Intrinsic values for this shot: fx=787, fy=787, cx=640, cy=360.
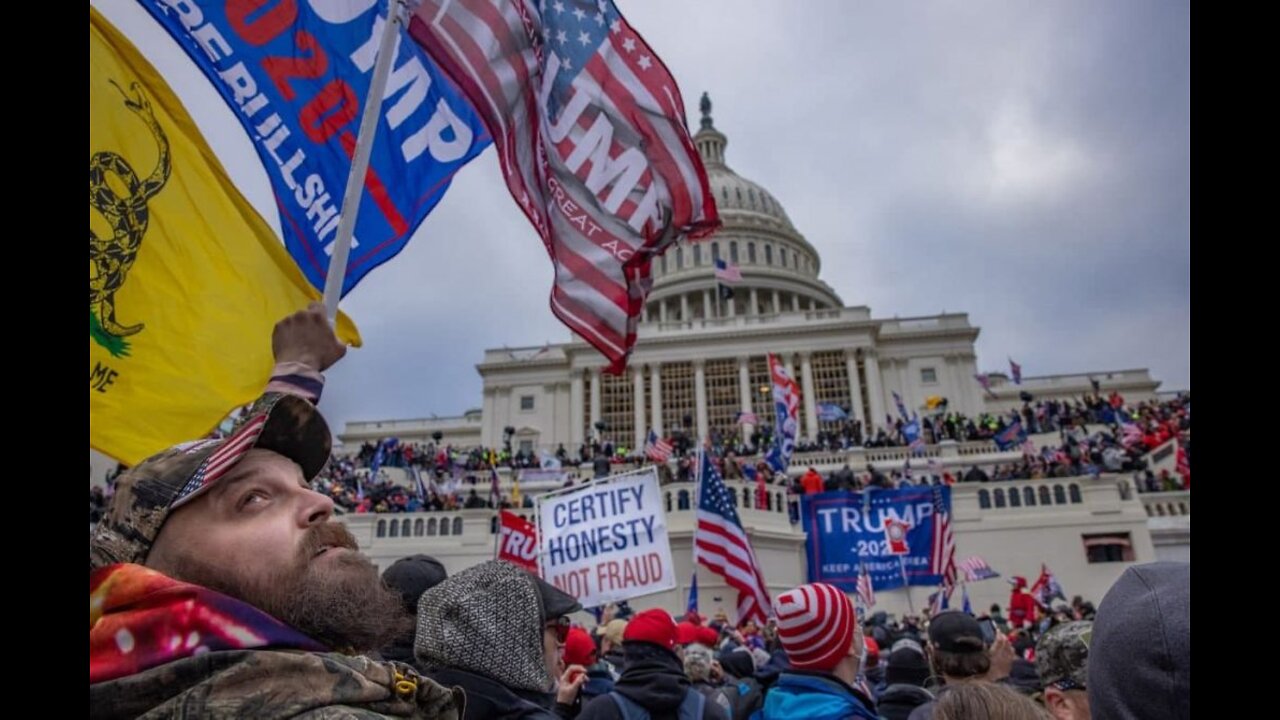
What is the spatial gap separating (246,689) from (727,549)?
920cm

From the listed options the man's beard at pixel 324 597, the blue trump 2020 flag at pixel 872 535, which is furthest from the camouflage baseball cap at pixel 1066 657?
the blue trump 2020 flag at pixel 872 535

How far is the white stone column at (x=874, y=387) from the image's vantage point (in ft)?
171

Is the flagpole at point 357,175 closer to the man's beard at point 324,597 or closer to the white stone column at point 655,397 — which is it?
the man's beard at point 324,597

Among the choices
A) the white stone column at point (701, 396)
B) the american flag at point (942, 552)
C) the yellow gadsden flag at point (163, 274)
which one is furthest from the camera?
the white stone column at point (701, 396)

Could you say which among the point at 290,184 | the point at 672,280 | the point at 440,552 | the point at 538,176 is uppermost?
the point at 672,280

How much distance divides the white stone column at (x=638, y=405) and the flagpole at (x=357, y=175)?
49.4m

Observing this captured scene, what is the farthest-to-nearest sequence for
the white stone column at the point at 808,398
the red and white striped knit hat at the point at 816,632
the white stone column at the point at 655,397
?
1. the white stone column at the point at 655,397
2. the white stone column at the point at 808,398
3. the red and white striped knit hat at the point at 816,632

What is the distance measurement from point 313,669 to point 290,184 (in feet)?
11.6

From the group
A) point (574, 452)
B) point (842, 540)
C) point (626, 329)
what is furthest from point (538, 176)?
point (574, 452)

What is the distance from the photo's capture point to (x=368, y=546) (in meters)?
27.0

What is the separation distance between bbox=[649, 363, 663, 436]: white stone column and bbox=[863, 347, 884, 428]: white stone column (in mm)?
13953

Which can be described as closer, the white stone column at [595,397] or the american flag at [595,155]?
the american flag at [595,155]
